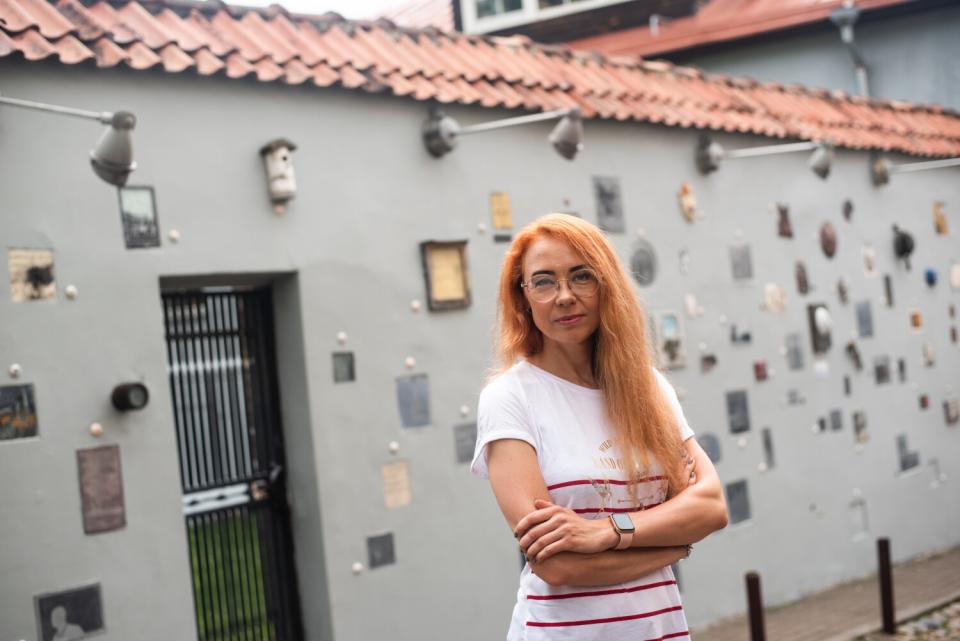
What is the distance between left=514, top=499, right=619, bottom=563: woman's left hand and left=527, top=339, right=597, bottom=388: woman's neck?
335 mm

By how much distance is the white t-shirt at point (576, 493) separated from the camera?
2270mm

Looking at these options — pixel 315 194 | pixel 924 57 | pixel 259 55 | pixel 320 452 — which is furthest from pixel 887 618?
pixel 924 57

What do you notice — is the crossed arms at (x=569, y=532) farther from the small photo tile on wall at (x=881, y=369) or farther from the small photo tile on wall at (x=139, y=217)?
the small photo tile on wall at (x=881, y=369)

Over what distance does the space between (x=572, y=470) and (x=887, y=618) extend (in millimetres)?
4997

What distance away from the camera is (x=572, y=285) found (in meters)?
2.40

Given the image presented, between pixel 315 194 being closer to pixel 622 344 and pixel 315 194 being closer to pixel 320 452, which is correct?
pixel 320 452

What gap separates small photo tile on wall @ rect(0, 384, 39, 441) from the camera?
13.0 ft

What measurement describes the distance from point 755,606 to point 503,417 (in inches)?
146

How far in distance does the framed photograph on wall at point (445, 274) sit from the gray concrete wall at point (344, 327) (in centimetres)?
6

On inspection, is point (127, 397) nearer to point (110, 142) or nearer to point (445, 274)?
point (110, 142)

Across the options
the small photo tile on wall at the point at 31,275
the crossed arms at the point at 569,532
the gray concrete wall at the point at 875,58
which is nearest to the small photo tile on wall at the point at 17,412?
the small photo tile on wall at the point at 31,275

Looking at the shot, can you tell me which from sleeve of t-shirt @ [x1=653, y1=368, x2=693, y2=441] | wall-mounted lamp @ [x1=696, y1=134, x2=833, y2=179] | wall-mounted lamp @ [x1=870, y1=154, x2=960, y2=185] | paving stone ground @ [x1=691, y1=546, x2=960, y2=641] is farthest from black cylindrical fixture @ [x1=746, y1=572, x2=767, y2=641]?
wall-mounted lamp @ [x1=870, y1=154, x2=960, y2=185]

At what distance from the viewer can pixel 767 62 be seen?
1245cm

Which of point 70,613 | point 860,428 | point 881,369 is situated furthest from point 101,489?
point 881,369
